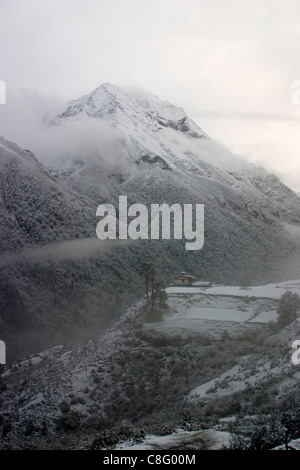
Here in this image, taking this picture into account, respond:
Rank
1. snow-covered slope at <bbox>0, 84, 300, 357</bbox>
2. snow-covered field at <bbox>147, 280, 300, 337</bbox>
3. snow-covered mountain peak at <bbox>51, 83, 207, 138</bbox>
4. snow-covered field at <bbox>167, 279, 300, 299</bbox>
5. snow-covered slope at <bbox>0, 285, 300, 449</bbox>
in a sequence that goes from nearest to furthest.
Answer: snow-covered slope at <bbox>0, 285, 300, 449</bbox> → snow-covered field at <bbox>147, 280, 300, 337</bbox> → snow-covered field at <bbox>167, 279, 300, 299</bbox> → snow-covered slope at <bbox>0, 84, 300, 357</bbox> → snow-covered mountain peak at <bbox>51, 83, 207, 138</bbox>

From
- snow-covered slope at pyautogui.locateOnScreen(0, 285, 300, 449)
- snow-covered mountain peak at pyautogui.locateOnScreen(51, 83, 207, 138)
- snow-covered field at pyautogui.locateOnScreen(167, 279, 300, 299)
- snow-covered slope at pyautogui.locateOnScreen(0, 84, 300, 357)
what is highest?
snow-covered mountain peak at pyautogui.locateOnScreen(51, 83, 207, 138)

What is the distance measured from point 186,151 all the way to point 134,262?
93740mm

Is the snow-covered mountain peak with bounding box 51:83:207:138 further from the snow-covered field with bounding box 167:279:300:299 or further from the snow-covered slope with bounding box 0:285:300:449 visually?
the snow-covered slope with bounding box 0:285:300:449

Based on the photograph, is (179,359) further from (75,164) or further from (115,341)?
(75,164)

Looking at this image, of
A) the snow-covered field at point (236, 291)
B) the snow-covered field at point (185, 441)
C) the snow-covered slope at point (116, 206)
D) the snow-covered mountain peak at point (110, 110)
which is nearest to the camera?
the snow-covered field at point (185, 441)

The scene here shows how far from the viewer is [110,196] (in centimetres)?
11519

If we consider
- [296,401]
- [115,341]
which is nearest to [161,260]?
[115,341]

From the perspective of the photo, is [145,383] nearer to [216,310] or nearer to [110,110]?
[216,310]


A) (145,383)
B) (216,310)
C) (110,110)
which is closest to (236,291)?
(216,310)

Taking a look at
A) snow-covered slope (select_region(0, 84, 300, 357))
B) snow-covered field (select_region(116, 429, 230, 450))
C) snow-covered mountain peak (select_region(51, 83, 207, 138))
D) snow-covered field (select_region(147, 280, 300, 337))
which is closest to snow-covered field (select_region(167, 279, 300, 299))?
snow-covered field (select_region(147, 280, 300, 337))

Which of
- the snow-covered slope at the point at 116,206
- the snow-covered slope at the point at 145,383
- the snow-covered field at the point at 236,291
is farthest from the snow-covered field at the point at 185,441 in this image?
the snow-covered slope at the point at 116,206

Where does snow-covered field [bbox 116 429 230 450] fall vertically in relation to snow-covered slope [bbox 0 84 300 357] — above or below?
below

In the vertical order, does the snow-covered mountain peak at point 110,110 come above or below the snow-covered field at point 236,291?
above

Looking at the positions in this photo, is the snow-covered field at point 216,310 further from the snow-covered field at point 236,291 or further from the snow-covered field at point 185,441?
the snow-covered field at point 185,441
